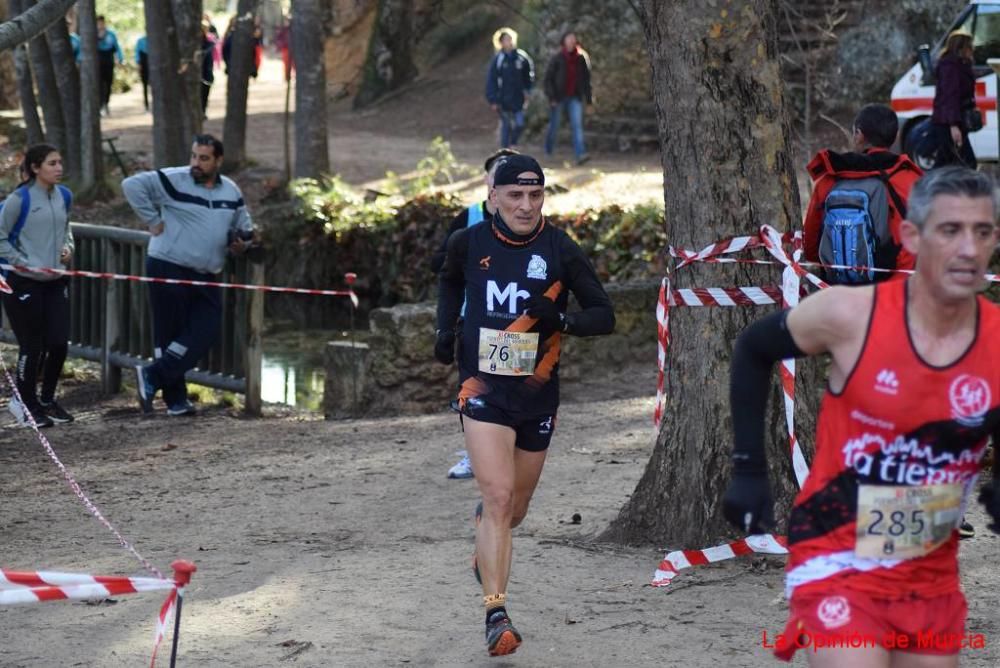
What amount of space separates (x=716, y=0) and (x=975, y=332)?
3.40 metres

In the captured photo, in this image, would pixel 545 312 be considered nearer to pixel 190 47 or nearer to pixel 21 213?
pixel 21 213

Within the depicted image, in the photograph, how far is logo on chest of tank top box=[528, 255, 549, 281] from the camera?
615 centimetres

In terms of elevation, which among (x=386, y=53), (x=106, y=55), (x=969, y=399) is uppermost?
Answer: (x=386, y=53)

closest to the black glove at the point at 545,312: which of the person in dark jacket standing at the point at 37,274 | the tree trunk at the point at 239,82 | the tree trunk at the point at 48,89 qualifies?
the person in dark jacket standing at the point at 37,274

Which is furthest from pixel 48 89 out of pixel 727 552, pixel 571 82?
pixel 727 552

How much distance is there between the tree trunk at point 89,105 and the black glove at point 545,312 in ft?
49.4

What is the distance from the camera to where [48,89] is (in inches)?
851

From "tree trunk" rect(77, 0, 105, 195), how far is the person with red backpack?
14038 millimetres

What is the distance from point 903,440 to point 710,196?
11.1 ft

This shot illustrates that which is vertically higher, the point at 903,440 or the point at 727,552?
the point at 903,440

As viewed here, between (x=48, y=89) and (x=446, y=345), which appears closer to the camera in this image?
(x=446, y=345)

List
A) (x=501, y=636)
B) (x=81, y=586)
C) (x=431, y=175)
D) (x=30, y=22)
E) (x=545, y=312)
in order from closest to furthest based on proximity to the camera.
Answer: (x=81, y=586) < (x=501, y=636) < (x=545, y=312) < (x=30, y=22) < (x=431, y=175)

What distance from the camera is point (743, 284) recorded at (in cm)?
702

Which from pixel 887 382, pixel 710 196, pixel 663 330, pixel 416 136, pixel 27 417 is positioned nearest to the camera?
pixel 887 382
